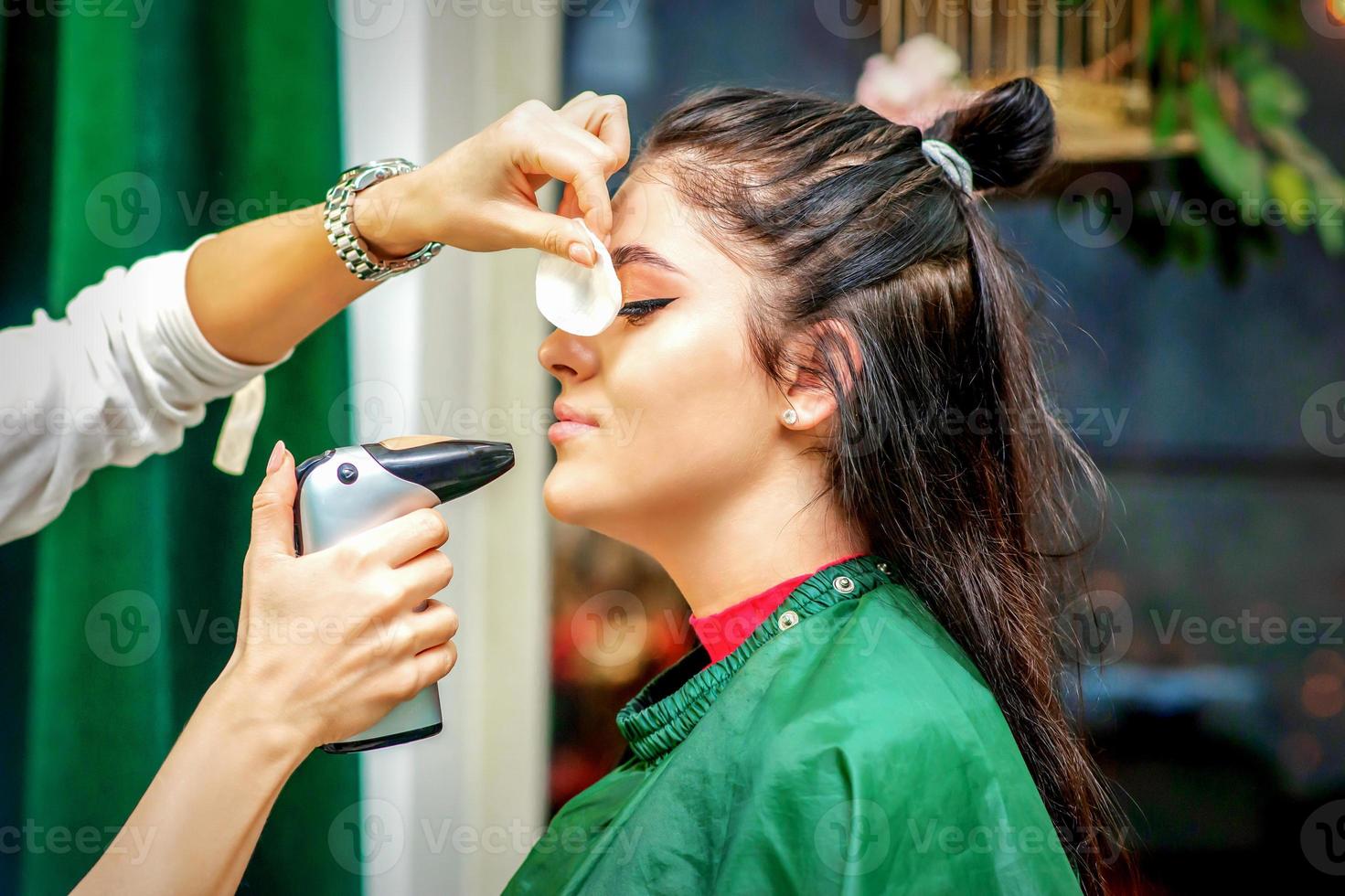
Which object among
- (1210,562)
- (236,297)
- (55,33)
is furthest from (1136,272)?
(55,33)

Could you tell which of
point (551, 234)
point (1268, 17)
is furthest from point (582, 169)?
point (1268, 17)

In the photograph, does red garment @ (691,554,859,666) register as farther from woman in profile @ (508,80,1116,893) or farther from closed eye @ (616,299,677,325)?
closed eye @ (616,299,677,325)

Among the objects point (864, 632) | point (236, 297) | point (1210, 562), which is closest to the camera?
point (864, 632)

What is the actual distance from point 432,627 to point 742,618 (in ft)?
0.90

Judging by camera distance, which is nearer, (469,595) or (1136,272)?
(469,595)

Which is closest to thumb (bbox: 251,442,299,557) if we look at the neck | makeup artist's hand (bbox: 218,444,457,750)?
makeup artist's hand (bbox: 218,444,457,750)

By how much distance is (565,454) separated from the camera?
897mm

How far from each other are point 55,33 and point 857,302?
2.76ft

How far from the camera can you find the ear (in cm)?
89

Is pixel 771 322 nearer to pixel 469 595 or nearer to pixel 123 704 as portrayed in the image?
pixel 123 704

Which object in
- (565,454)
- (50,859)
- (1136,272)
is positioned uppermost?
(1136,272)

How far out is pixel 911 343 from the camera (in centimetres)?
92

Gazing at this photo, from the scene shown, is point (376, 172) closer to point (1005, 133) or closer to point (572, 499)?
point (572, 499)

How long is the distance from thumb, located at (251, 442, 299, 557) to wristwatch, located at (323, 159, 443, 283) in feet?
0.89
